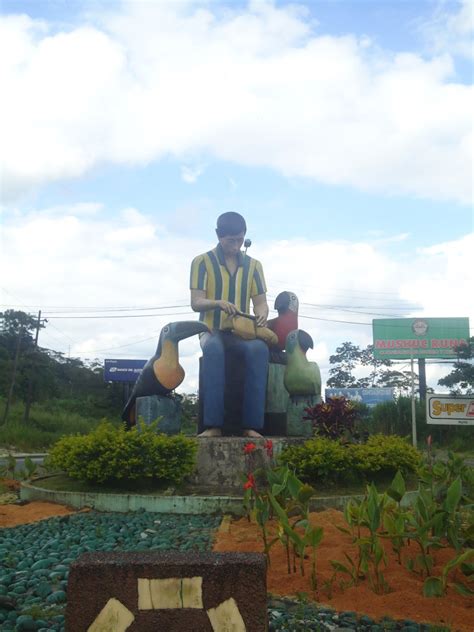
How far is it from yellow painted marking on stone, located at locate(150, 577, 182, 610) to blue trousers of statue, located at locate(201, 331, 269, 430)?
4671 millimetres

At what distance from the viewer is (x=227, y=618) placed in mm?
2273

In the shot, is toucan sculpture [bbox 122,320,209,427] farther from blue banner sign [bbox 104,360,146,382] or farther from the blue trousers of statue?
blue banner sign [bbox 104,360,146,382]

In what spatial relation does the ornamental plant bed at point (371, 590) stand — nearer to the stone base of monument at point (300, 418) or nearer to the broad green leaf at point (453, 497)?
the broad green leaf at point (453, 497)

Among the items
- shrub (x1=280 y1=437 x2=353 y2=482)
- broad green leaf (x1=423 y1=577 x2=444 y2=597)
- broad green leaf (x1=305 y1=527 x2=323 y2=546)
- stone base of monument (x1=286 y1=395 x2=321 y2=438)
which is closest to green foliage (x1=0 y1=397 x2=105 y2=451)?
stone base of monument (x1=286 y1=395 x2=321 y2=438)

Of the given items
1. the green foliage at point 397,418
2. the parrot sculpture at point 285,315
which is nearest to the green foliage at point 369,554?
the parrot sculpture at point 285,315

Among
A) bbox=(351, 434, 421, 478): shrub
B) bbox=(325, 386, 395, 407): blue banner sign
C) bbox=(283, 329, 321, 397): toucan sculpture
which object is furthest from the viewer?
bbox=(325, 386, 395, 407): blue banner sign

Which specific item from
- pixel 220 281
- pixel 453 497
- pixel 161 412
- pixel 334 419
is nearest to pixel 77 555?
pixel 453 497

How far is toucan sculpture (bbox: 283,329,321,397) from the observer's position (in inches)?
301

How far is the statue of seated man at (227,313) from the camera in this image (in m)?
7.01

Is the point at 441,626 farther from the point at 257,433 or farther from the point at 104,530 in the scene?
the point at 257,433

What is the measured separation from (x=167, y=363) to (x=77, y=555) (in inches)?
133

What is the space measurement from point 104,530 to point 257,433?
2527 millimetres

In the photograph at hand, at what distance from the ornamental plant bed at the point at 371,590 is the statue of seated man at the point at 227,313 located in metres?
2.78

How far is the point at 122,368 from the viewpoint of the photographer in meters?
24.4
